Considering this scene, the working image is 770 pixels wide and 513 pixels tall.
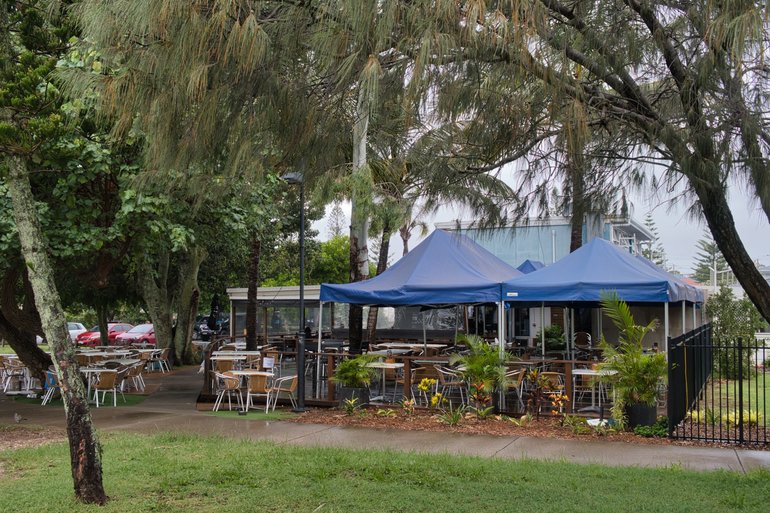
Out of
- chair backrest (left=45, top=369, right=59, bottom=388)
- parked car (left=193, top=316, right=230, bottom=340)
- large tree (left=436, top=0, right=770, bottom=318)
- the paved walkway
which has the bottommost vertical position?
parked car (left=193, top=316, right=230, bottom=340)

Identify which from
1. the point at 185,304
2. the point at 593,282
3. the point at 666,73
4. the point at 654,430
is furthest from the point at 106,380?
the point at 666,73

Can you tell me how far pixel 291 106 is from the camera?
580cm

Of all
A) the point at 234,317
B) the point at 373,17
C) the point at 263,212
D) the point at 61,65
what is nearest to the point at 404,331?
the point at 234,317

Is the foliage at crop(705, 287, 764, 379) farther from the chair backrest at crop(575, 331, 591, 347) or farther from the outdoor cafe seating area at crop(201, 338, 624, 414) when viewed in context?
the outdoor cafe seating area at crop(201, 338, 624, 414)

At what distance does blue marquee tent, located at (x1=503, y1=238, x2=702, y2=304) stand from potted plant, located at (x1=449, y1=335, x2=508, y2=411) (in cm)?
114

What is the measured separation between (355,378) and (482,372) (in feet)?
7.24

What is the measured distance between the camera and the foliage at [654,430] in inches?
393

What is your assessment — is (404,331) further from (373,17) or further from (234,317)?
(373,17)

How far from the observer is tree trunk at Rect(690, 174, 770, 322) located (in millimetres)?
5750

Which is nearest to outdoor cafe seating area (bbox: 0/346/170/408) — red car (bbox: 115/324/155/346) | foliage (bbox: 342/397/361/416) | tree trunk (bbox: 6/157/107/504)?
foliage (bbox: 342/397/361/416)

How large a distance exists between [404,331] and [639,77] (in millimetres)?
20810

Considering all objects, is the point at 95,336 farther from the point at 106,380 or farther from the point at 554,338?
the point at 106,380

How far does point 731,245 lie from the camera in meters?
5.84

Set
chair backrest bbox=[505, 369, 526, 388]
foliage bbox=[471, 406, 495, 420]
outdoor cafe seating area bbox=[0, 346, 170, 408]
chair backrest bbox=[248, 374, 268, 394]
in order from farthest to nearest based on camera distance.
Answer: outdoor cafe seating area bbox=[0, 346, 170, 408] → chair backrest bbox=[248, 374, 268, 394] → chair backrest bbox=[505, 369, 526, 388] → foliage bbox=[471, 406, 495, 420]
